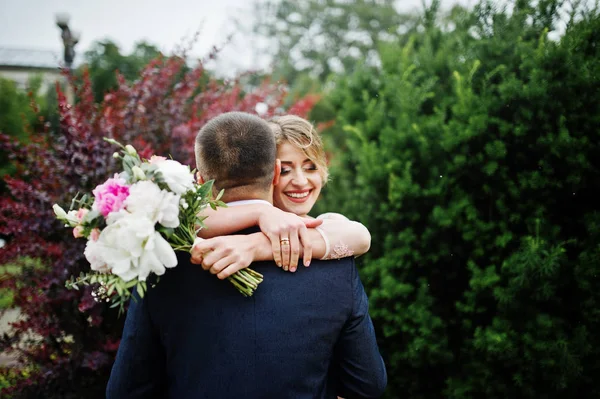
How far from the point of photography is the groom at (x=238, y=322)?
1671mm

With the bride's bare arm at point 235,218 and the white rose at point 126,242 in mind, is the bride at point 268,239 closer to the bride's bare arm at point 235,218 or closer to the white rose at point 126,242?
the bride's bare arm at point 235,218

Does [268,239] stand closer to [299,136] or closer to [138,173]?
[138,173]

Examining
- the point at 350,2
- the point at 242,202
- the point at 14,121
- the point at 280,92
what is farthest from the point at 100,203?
the point at 350,2

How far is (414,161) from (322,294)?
7.59ft

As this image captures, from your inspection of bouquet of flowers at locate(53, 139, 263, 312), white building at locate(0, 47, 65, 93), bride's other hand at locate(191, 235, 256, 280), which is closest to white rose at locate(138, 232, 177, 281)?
bouquet of flowers at locate(53, 139, 263, 312)

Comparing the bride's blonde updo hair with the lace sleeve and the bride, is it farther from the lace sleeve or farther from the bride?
the lace sleeve

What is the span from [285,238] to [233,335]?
0.39 metres

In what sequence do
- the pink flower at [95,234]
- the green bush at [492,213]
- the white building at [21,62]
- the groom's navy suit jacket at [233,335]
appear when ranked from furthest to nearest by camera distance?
the white building at [21,62]
the green bush at [492,213]
the groom's navy suit jacket at [233,335]
the pink flower at [95,234]

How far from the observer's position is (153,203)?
1486 mm

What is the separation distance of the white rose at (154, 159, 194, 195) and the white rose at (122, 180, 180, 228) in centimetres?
4

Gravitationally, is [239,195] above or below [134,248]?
above

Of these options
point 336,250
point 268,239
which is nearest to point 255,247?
point 268,239

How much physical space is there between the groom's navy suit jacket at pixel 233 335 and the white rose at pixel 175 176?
30 cm

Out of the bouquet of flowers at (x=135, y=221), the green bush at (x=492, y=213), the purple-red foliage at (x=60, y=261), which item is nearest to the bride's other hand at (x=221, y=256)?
the bouquet of flowers at (x=135, y=221)
